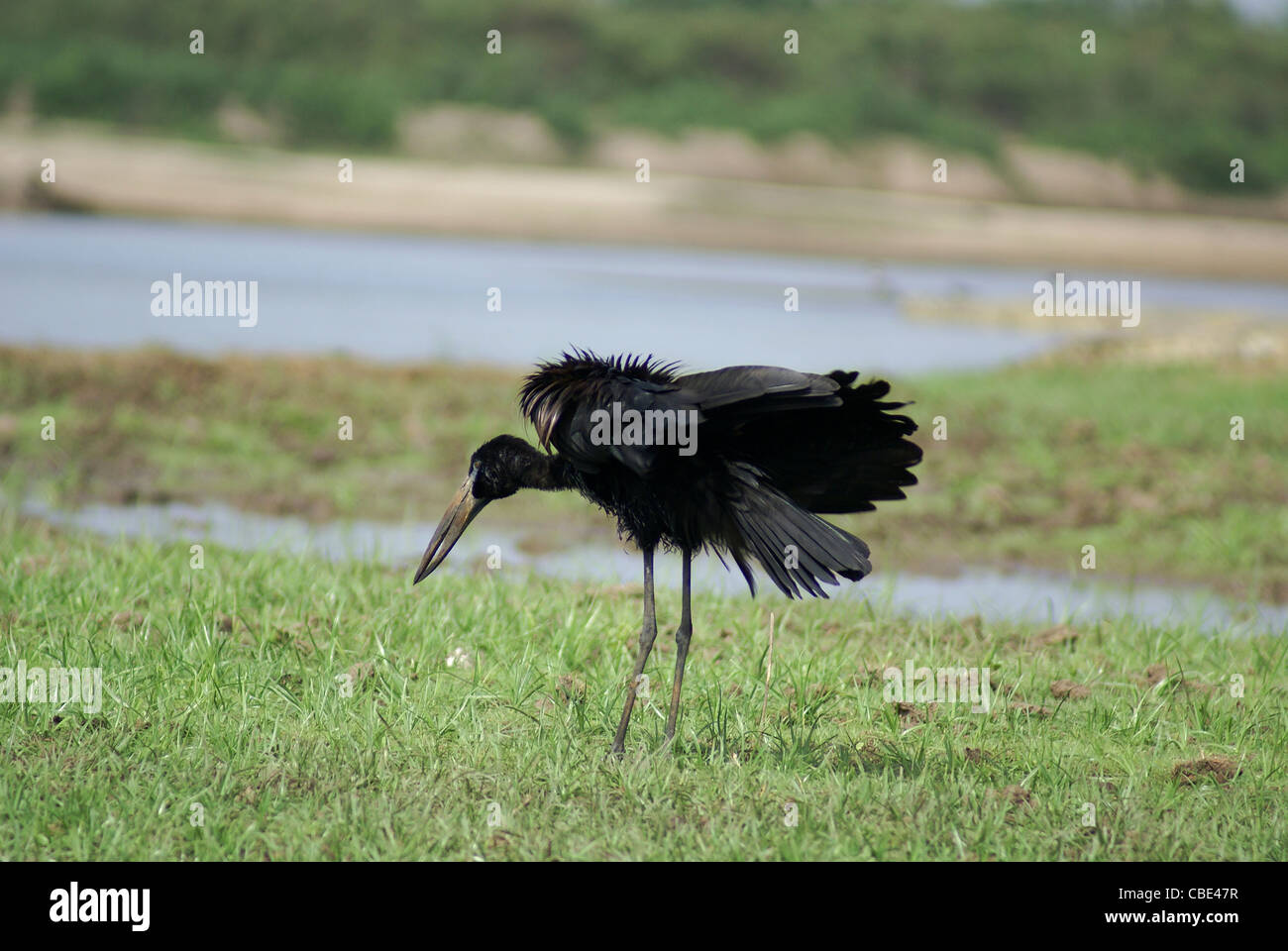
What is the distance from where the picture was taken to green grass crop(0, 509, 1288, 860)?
3902mm

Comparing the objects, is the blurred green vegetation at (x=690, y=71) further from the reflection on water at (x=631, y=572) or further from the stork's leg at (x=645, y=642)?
the stork's leg at (x=645, y=642)

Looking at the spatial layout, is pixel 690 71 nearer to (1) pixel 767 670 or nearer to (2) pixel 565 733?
(1) pixel 767 670

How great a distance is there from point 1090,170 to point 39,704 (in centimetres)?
4211

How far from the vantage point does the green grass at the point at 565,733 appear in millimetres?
3902

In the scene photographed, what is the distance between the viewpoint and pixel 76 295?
17250mm

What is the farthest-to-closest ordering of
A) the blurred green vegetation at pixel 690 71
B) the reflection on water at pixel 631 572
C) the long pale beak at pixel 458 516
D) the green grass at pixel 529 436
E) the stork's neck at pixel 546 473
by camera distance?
the blurred green vegetation at pixel 690 71, the green grass at pixel 529 436, the reflection on water at pixel 631 572, the long pale beak at pixel 458 516, the stork's neck at pixel 546 473

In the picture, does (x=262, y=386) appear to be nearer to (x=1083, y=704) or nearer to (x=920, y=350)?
(x=1083, y=704)

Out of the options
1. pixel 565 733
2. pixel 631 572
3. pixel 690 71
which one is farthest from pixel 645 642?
pixel 690 71

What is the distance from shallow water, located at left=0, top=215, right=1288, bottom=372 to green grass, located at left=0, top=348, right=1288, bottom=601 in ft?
6.58

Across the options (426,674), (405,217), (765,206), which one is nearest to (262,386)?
(426,674)

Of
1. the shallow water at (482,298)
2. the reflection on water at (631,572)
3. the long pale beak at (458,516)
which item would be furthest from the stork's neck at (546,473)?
the shallow water at (482,298)

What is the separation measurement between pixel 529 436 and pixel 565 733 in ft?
17.3

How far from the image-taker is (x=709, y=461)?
435 cm

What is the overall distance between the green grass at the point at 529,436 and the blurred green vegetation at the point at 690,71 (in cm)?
2464
